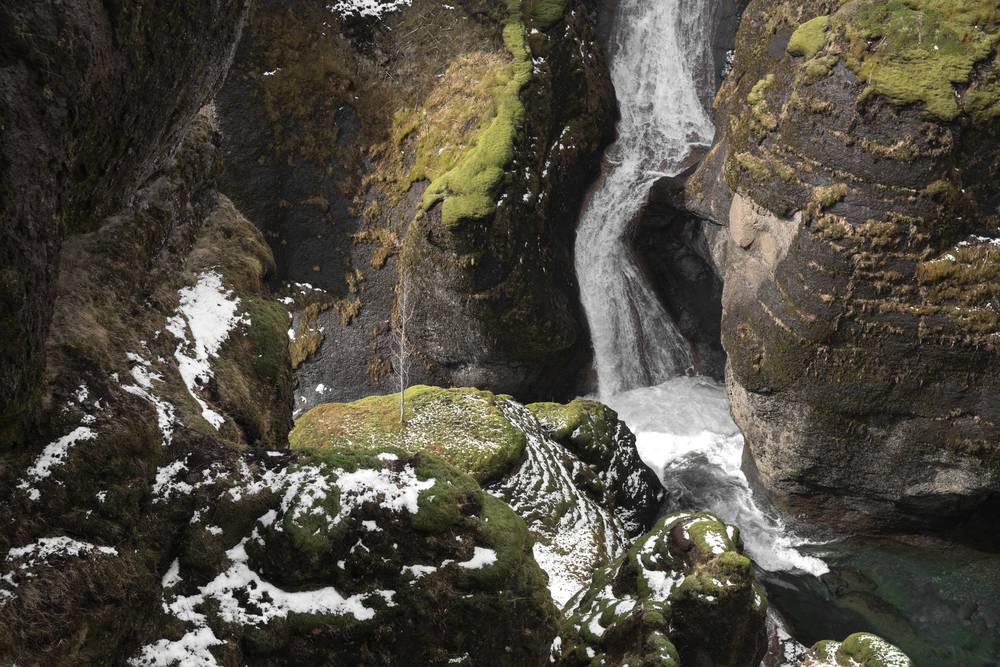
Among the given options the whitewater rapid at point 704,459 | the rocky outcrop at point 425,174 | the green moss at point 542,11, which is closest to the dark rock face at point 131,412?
the rocky outcrop at point 425,174

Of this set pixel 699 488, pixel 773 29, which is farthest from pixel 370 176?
pixel 699 488

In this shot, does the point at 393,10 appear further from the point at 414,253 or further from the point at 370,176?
the point at 414,253

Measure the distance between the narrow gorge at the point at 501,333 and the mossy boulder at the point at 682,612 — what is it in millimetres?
54

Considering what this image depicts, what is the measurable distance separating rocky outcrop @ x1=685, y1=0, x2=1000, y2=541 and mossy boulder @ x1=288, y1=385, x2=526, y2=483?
20.2 feet

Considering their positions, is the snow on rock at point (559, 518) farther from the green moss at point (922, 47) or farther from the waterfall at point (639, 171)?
the green moss at point (922, 47)

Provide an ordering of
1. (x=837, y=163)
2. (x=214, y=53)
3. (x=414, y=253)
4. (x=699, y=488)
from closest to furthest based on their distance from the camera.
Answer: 1. (x=214, y=53)
2. (x=837, y=163)
3. (x=699, y=488)
4. (x=414, y=253)

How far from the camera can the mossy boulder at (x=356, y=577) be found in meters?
5.75

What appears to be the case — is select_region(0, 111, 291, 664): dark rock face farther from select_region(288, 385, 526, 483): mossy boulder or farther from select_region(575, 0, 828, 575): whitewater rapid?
select_region(575, 0, 828, 575): whitewater rapid

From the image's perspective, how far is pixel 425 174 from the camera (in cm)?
2123

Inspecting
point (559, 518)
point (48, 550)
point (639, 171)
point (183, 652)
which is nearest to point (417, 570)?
point (183, 652)

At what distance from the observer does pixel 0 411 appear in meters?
4.49

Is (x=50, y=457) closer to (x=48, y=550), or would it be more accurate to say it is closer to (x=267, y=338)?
(x=48, y=550)

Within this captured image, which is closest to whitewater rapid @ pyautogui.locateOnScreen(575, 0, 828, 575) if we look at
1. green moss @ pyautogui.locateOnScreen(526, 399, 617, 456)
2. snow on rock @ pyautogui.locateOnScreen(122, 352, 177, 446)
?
green moss @ pyautogui.locateOnScreen(526, 399, 617, 456)

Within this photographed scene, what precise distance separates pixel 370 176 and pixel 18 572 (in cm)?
1946
